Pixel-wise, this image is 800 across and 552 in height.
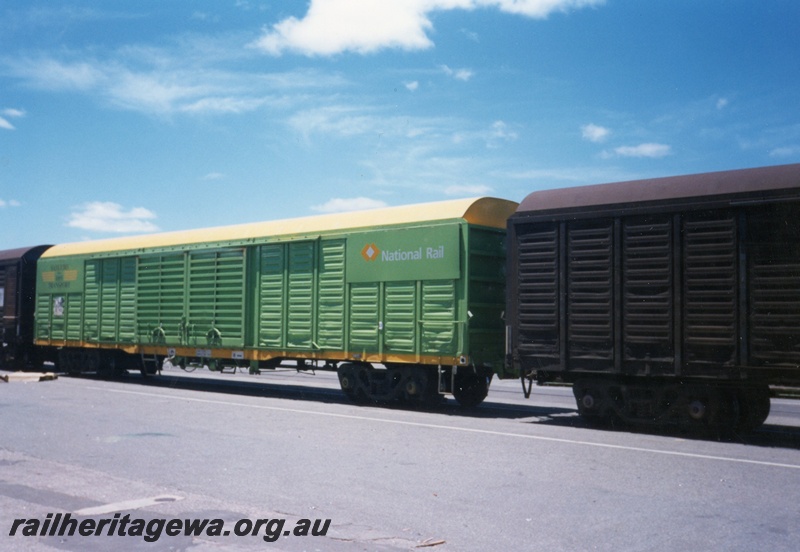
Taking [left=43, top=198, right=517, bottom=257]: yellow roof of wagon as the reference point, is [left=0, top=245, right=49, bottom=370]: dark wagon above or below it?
below

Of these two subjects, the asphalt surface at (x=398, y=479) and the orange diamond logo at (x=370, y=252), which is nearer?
the asphalt surface at (x=398, y=479)

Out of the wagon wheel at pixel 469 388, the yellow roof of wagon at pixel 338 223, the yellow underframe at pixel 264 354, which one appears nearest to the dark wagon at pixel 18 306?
the yellow underframe at pixel 264 354

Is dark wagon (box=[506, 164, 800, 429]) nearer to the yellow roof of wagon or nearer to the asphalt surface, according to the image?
the asphalt surface

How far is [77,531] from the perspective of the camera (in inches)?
219

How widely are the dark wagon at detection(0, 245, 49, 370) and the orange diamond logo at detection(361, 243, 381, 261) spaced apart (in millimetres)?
14119

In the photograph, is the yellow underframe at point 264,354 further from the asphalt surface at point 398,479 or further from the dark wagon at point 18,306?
the dark wagon at point 18,306

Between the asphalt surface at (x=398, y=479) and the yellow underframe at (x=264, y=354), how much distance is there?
125 centimetres

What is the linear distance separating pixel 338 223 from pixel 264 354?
3419mm

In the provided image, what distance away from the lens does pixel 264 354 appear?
1652 cm

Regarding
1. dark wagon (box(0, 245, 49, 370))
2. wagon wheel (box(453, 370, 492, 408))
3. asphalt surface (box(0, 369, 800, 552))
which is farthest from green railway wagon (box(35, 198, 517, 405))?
dark wagon (box(0, 245, 49, 370))

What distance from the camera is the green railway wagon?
13703 millimetres

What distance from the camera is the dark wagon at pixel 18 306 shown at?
23.5 metres

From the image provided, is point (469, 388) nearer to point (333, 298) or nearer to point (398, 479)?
point (333, 298)

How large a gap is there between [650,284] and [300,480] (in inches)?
250
